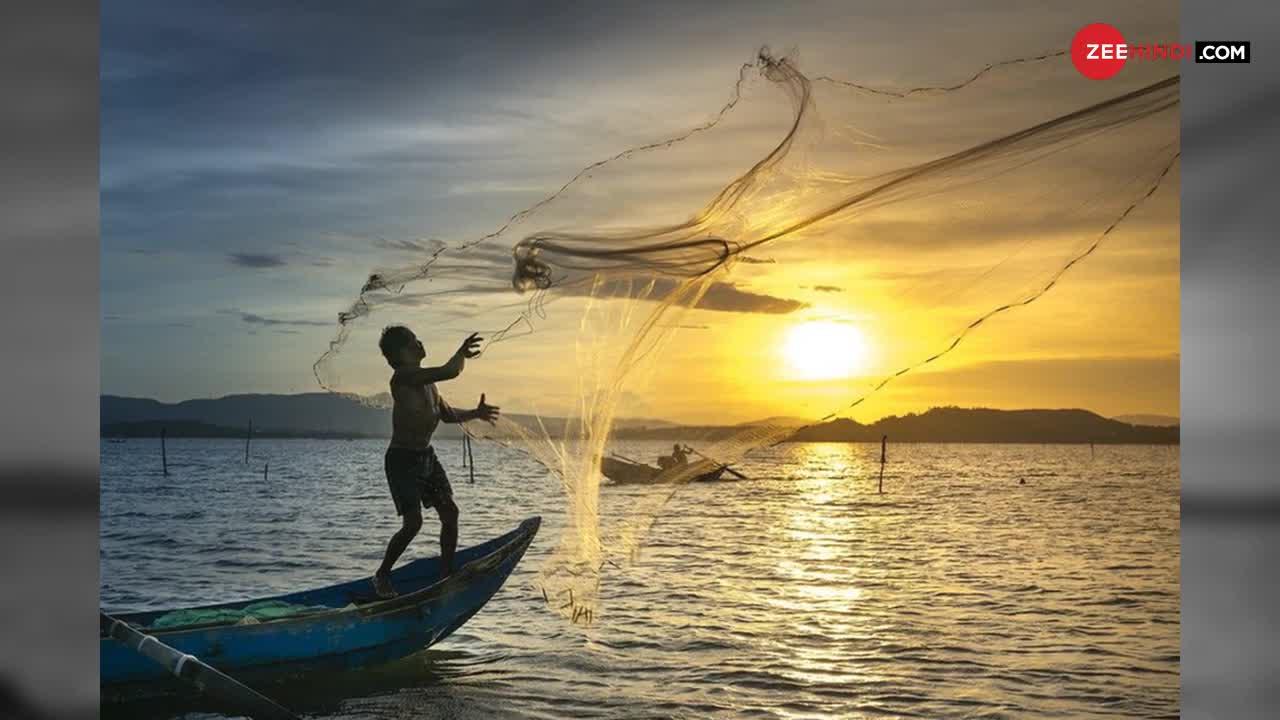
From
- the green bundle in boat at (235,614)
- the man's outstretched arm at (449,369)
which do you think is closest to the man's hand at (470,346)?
the man's outstretched arm at (449,369)

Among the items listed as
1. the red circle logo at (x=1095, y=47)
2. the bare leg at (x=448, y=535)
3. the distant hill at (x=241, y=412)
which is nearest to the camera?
the bare leg at (x=448, y=535)

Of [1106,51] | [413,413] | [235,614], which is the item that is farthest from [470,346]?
[1106,51]

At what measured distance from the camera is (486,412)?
19.4ft

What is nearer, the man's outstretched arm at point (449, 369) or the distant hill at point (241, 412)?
the man's outstretched arm at point (449, 369)

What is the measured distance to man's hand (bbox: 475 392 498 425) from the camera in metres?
5.90

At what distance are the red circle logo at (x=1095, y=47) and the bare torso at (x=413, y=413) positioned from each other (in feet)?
18.7

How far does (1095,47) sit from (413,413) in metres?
6.24

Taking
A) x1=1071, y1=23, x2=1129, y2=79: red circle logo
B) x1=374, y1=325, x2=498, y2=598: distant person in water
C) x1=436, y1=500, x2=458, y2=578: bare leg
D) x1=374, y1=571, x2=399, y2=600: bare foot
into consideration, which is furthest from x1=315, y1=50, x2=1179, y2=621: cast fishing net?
x1=1071, y1=23, x2=1129, y2=79: red circle logo

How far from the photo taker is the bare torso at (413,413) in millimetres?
6324

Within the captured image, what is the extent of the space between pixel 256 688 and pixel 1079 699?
469 cm

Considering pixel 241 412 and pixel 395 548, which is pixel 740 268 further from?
pixel 241 412

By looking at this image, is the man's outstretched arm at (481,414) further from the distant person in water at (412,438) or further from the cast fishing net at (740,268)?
the distant person in water at (412,438)

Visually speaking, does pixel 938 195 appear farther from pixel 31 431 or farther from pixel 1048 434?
pixel 1048 434

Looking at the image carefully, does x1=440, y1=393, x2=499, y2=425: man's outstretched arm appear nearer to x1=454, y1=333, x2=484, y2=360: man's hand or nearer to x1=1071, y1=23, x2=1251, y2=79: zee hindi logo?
x1=454, y1=333, x2=484, y2=360: man's hand
